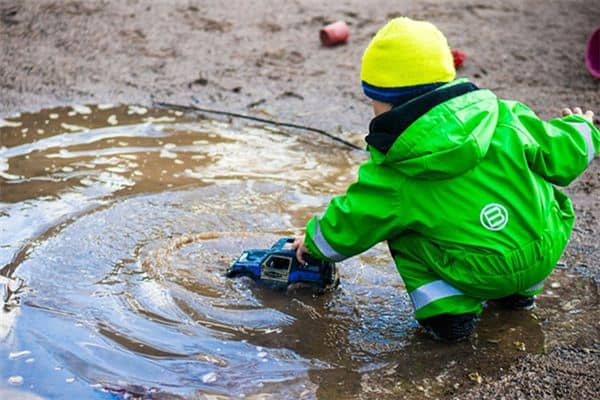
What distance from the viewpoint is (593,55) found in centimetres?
575

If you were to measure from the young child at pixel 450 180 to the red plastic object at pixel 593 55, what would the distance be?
9.58ft

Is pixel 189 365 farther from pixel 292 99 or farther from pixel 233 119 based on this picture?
pixel 292 99

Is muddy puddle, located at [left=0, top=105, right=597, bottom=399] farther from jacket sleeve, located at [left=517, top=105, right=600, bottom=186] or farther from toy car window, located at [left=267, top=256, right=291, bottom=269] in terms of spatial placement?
jacket sleeve, located at [left=517, top=105, right=600, bottom=186]

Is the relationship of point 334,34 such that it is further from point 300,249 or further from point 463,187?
point 463,187

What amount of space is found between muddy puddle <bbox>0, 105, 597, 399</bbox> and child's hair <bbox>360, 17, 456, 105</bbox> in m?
0.93

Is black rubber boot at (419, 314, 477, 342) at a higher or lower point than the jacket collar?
lower

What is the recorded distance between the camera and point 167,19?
272 inches

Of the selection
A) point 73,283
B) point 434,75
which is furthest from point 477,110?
point 73,283

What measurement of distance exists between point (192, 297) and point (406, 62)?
1.30 m

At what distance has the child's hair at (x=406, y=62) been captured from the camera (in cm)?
281

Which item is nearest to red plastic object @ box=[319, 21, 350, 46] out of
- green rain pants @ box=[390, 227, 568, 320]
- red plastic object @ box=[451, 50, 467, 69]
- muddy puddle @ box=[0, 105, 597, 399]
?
red plastic object @ box=[451, 50, 467, 69]

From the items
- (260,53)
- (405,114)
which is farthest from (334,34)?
(405,114)

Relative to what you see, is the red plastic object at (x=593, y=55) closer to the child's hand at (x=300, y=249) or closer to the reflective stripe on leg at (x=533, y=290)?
the reflective stripe on leg at (x=533, y=290)

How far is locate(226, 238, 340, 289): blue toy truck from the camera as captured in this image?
3326 mm
